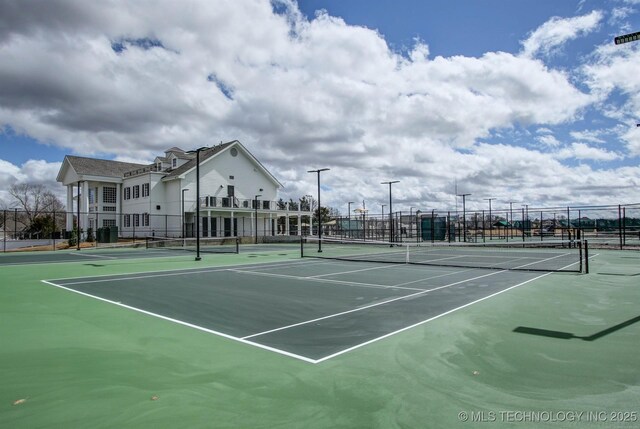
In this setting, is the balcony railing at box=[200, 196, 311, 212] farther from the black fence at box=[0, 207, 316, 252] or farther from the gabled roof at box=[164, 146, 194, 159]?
the gabled roof at box=[164, 146, 194, 159]

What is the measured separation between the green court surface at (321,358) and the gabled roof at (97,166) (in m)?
42.0

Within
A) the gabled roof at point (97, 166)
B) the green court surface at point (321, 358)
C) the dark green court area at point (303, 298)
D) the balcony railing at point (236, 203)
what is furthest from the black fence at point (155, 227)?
the green court surface at point (321, 358)

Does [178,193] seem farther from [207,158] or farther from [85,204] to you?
[85,204]

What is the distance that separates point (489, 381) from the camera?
4344 mm

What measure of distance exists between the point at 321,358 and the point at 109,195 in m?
52.0

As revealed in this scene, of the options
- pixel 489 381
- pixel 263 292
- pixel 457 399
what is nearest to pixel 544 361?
pixel 489 381

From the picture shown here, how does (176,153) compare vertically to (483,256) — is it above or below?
above

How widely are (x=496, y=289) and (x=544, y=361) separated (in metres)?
6.11

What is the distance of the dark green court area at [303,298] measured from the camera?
21.2ft

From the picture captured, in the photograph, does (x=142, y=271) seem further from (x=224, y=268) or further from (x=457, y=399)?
(x=457, y=399)

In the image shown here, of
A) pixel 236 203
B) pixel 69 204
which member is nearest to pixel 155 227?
pixel 236 203

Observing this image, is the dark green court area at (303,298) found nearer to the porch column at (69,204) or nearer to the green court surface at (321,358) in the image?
the green court surface at (321,358)

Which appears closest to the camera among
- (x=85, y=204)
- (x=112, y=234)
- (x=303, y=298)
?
(x=303, y=298)

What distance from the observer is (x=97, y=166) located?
163 feet
